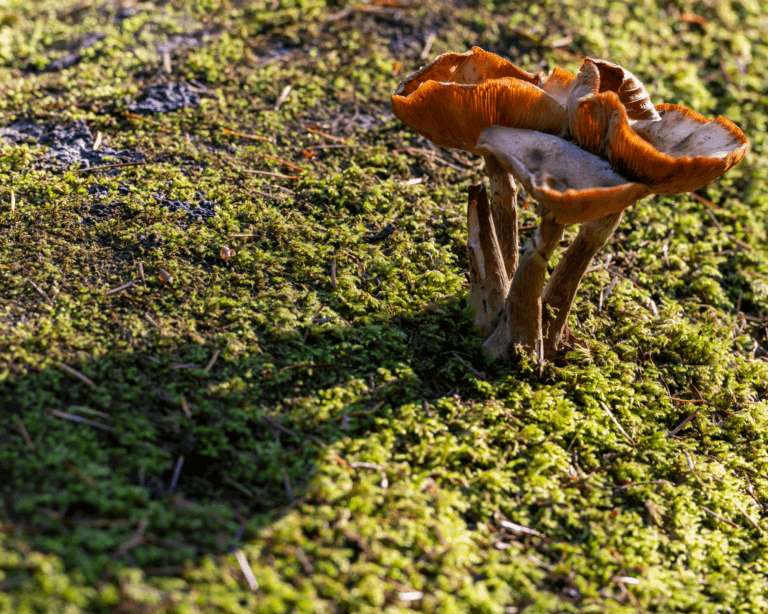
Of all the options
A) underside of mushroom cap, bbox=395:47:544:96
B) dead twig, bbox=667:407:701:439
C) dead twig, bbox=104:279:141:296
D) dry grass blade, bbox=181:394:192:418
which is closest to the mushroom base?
underside of mushroom cap, bbox=395:47:544:96

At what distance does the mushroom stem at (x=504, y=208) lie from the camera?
9.82 feet

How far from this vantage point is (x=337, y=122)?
15.4 feet

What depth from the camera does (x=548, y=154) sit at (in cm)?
248

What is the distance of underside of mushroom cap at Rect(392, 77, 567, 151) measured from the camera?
97.7 inches

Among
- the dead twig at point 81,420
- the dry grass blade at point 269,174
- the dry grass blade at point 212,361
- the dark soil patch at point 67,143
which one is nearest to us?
the dead twig at point 81,420

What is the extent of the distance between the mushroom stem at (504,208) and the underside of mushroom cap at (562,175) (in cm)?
33

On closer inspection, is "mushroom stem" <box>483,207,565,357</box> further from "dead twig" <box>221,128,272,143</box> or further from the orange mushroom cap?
"dead twig" <box>221,128,272,143</box>

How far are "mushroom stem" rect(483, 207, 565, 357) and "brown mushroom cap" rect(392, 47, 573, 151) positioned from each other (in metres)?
0.46

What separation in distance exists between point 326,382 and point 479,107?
153 centimetres

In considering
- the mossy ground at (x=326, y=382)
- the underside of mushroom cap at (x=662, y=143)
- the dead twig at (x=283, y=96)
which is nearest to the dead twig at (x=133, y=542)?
the mossy ground at (x=326, y=382)

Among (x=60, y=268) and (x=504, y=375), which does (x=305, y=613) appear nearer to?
(x=504, y=375)

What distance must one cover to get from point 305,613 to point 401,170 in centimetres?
328

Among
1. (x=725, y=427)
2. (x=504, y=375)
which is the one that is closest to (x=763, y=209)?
(x=725, y=427)

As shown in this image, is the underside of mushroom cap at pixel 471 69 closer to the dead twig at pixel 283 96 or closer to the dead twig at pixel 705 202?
the dead twig at pixel 283 96
